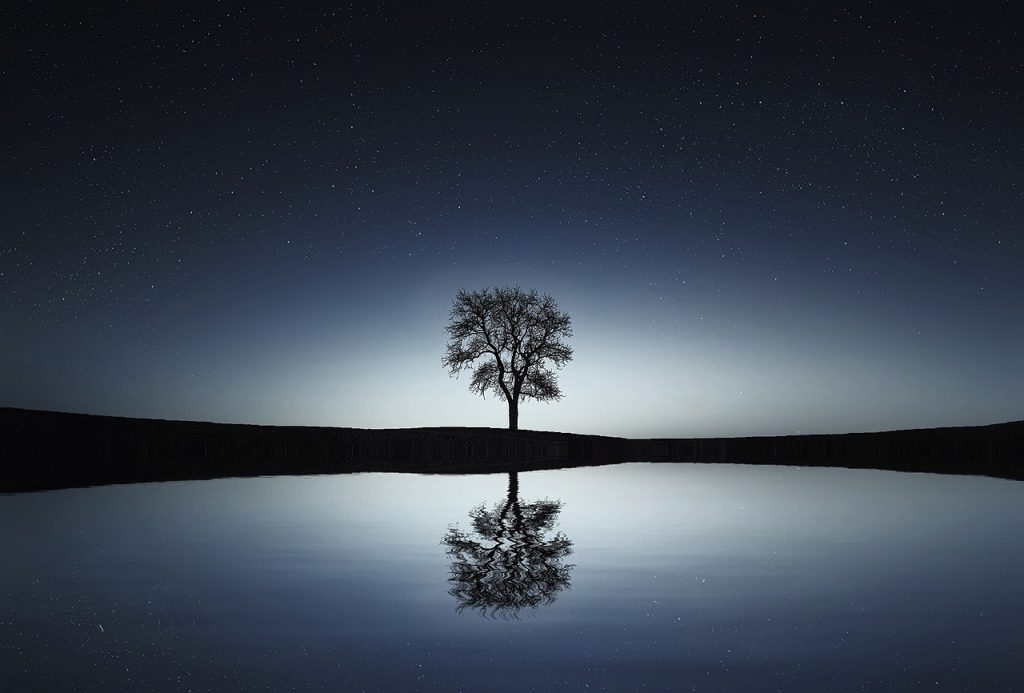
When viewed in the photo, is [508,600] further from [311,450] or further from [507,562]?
[311,450]

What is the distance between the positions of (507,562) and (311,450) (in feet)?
115

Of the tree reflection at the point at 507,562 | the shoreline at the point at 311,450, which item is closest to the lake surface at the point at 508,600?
the tree reflection at the point at 507,562

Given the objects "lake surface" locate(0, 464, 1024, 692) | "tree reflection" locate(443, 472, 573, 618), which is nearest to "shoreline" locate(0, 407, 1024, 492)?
"lake surface" locate(0, 464, 1024, 692)

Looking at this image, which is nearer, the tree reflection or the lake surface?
the lake surface

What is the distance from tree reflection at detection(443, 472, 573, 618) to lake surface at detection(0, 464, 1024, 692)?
0.05m

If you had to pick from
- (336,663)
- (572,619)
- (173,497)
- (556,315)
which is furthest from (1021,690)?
(556,315)

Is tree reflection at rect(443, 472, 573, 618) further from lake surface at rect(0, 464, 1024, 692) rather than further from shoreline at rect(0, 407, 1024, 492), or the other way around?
shoreline at rect(0, 407, 1024, 492)

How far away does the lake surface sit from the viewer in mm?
6566

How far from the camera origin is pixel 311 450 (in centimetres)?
4466

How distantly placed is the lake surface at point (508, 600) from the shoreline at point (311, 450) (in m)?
14.4

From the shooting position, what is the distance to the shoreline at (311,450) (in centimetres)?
3156

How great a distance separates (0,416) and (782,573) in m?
29.9

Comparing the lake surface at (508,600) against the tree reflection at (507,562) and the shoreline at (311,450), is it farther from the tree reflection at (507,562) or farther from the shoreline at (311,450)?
the shoreline at (311,450)

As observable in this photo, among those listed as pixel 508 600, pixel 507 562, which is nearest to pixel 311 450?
pixel 507 562
